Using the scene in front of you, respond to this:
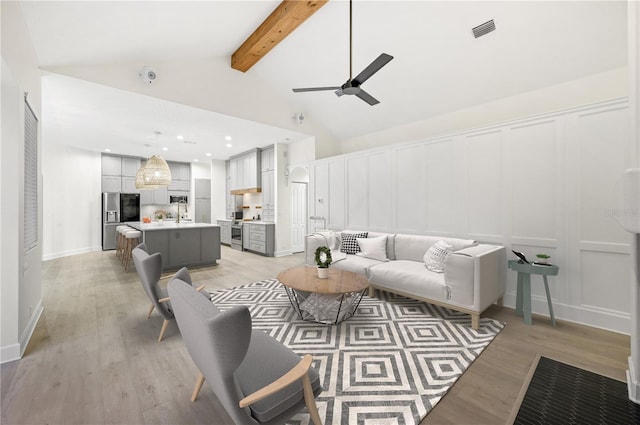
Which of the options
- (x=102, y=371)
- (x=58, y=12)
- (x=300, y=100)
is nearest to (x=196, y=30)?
(x=58, y=12)

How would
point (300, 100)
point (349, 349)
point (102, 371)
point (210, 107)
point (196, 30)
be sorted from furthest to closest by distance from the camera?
point (300, 100) → point (210, 107) → point (196, 30) → point (349, 349) → point (102, 371)

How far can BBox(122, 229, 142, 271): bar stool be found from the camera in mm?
5316

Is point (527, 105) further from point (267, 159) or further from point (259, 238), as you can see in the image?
point (259, 238)

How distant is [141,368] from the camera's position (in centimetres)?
214

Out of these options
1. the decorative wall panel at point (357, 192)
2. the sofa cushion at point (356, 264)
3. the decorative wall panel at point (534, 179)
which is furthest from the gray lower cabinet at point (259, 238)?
the decorative wall panel at point (534, 179)

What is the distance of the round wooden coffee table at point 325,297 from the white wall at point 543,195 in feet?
6.41

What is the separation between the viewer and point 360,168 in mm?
5305

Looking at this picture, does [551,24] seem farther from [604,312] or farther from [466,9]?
[604,312]

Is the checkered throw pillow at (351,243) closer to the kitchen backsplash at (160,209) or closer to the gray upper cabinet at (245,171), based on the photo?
the gray upper cabinet at (245,171)

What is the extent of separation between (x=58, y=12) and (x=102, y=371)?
Answer: 325 centimetres

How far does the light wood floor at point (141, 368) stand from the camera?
168 cm

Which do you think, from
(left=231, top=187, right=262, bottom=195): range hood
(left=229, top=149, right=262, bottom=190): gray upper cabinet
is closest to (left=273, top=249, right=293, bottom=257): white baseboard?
(left=231, top=187, right=262, bottom=195): range hood

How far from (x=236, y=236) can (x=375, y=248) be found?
16.4 ft

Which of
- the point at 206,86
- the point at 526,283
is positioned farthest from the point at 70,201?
the point at 526,283
